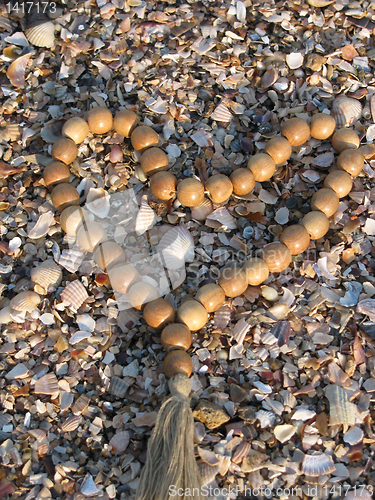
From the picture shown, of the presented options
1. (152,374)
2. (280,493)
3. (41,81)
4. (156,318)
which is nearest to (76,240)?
(156,318)

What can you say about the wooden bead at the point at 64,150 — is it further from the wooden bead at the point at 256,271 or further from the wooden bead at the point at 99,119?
the wooden bead at the point at 256,271

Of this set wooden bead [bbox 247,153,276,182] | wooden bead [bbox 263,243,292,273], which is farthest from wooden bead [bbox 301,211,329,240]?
wooden bead [bbox 247,153,276,182]

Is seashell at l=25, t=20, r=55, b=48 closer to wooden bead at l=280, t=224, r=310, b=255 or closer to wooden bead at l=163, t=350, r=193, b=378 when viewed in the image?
wooden bead at l=280, t=224, r=310, b=255

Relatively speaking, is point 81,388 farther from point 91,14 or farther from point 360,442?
point 91,14

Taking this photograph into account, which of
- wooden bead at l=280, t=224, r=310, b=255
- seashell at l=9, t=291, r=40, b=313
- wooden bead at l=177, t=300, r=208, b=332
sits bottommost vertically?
wooden bead at l=177, t=300, r=208, b=332

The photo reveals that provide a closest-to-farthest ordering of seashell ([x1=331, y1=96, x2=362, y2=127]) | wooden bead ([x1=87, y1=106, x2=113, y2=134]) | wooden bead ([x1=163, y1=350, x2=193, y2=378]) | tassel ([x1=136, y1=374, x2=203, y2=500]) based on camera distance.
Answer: tassel ([x1=136, y1=374, x2=203, y2=500]) → wooden bead ([x1=163, y1=350, x2=193, y2=378]) → wooden bead ([x1=87, y1=106, x2=113, y2=134]) → seashell ([x1=331, y1=96, x2=362, y2=127])

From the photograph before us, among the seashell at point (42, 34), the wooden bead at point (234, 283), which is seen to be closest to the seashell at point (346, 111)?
the wooden bead at point (234, 283)

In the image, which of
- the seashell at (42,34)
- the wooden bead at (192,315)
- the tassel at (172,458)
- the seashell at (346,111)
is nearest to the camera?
the tassel at (172,458)

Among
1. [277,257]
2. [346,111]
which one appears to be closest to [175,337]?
[277,257]
